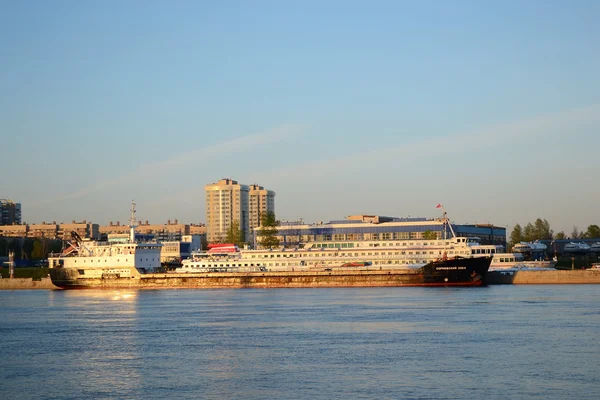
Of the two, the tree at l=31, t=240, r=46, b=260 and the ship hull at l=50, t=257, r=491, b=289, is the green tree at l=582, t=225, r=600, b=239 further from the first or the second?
the tree at l=31, t=240, r=46, b=260

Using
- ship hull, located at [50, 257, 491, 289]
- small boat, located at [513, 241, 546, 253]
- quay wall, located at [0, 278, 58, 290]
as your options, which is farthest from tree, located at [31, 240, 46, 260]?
small boat, located at [513, 241, 546, 253]

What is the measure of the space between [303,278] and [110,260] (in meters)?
25.8

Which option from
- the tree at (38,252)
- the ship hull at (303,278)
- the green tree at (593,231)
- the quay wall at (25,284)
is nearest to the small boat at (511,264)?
the ship hull at (303,278)

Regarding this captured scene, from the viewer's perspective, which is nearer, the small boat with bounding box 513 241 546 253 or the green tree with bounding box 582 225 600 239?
the small boat with bounding box 513 241 546 253

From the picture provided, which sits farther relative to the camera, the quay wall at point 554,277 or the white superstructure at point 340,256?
the white superstructure at point 340,256

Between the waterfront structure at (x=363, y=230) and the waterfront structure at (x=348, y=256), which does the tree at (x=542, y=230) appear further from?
the waterfront structure at (x=348, y=256)

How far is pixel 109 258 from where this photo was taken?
376ft

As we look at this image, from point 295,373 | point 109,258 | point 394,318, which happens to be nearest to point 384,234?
point 109,258

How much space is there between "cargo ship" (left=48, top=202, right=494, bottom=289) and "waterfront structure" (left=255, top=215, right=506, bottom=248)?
2381 cm

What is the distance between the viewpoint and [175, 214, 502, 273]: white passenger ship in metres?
113

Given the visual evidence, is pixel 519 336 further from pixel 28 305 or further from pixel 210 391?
pixel 28 305

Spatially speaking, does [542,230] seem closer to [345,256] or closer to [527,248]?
[527,248]

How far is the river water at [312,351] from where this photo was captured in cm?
3344

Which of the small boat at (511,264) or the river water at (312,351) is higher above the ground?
the small boat at (511,264)
